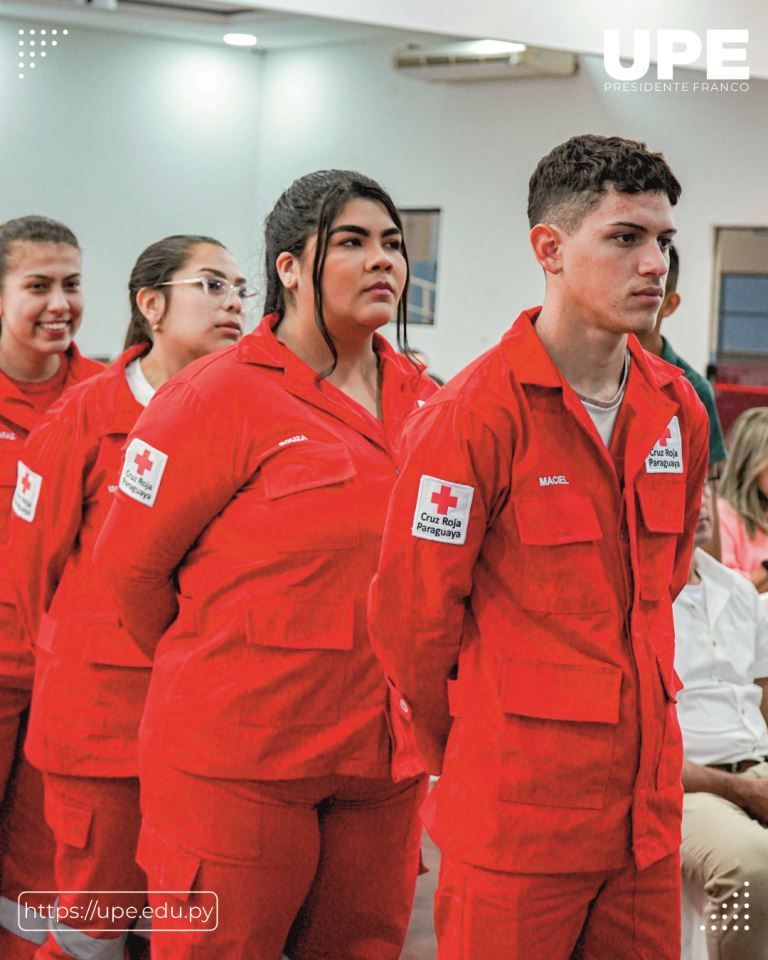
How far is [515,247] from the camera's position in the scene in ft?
11.3

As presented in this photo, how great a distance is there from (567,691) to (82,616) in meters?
1.05

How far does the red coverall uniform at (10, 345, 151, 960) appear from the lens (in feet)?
7.18

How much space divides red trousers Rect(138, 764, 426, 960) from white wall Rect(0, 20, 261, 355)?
147cm

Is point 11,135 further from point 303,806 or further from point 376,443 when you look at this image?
point 303,806

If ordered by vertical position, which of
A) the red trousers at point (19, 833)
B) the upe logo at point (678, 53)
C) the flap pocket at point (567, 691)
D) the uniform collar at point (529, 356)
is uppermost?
the upe logo at point (678, 53)

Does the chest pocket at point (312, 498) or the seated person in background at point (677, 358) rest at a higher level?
the seated person in background at point (677, 358)

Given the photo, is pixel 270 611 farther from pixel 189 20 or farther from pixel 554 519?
pixel 189 20

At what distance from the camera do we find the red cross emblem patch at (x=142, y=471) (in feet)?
5.88

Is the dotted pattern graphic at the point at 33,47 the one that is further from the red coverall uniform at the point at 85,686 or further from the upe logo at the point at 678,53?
the upe logo at the point at 678,53

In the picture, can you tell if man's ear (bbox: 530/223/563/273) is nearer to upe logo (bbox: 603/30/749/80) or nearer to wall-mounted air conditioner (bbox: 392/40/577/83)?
wall-mounted air conditioner (bbox: 392/40/577/83)

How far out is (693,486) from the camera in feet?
5.57

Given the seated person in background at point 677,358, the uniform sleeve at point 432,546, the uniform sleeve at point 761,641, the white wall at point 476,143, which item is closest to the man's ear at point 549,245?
the uniform sleeve at point 432,546

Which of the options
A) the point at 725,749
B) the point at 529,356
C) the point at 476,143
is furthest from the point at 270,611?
the point at 476,143

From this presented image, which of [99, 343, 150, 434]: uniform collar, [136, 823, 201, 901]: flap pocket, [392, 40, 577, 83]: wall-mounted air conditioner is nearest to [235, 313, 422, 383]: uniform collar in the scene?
[99, 343, 150, 434]: uniform collar
